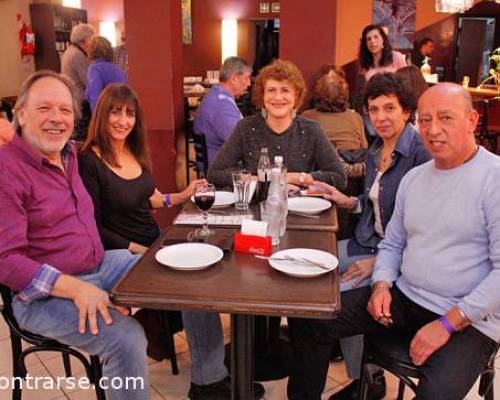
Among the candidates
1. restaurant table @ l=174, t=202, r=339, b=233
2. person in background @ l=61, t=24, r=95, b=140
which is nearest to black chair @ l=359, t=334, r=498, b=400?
restaurant table @ l=174, t=202, r=339, b=233

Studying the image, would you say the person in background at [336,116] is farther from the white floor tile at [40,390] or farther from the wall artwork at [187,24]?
the wall artwork at [187,24]

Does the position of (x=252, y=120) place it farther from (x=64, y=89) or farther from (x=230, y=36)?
(x=230, y=36)

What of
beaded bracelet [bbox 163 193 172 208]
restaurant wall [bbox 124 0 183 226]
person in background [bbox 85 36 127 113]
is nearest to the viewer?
beaded bracelet [bbox 163 193 172 208]

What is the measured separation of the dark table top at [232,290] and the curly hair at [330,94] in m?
2.20

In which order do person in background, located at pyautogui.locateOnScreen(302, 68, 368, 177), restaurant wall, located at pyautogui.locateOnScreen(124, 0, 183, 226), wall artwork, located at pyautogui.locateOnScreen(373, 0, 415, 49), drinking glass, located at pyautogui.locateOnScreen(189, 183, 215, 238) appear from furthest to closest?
wall artwork, located at pyautogui.locateOnScreen(373, 0, 415, 49), restaurant wall, located at pyautogui.locateOnScreen(124, 0, 183, 226), person in background, located at pyautogui.locateOnScreen(302, 68, 368, 177), drinking glass, located at pyautogui.locateOnScreen(189, 183, 215, 238)

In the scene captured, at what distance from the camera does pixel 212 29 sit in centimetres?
940

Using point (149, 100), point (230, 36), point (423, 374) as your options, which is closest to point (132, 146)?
point (423, 374)

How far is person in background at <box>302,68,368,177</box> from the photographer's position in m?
3.64

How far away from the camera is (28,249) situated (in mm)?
1814

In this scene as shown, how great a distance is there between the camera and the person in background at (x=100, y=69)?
17.4 ft

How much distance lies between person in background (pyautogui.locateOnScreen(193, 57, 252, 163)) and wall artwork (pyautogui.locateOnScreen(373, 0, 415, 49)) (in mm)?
4559

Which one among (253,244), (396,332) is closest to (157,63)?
(253,244)

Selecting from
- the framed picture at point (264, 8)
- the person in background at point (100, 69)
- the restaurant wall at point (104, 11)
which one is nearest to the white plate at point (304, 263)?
the person in background at point (100, 69)

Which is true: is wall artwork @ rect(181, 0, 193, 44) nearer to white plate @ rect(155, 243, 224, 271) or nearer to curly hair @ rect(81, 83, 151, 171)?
curly hair @ rect(81, 83, 151, 171)
